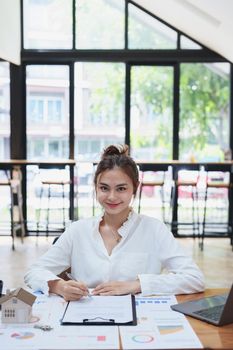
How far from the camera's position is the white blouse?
81.9 inches

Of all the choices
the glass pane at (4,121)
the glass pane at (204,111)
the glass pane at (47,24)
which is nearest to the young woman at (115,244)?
the glass pane at (204,111)

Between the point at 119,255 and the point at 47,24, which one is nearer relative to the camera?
the point at 119,255

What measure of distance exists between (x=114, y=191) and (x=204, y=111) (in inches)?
222

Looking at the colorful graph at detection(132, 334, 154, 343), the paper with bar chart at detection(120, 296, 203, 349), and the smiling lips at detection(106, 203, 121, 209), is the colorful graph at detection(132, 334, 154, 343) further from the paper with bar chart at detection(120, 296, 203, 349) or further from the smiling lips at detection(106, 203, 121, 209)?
the smiling lips at detection(106, 203, 121, 209)

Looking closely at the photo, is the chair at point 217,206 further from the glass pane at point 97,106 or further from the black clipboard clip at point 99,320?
the black clipboard clip at point 99,320

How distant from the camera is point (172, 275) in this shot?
196 centimetres

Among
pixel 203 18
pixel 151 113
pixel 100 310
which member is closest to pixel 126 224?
pixel 100 310

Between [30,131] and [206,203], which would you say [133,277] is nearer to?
[206,203]

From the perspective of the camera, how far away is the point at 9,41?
6.57m

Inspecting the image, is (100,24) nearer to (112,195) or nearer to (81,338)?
(112,195)

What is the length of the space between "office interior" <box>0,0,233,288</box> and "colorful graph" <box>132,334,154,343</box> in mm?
Answer: 5685

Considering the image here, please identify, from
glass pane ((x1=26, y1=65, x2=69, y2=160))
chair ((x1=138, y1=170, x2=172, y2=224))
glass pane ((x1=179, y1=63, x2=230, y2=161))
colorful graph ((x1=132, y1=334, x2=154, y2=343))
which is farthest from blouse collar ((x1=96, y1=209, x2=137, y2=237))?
glass pane ((x1=26, y1=65, x2=69, y2=160))

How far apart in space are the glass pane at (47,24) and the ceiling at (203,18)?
43.2 inches

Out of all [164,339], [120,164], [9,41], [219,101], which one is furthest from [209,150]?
[164,339]
